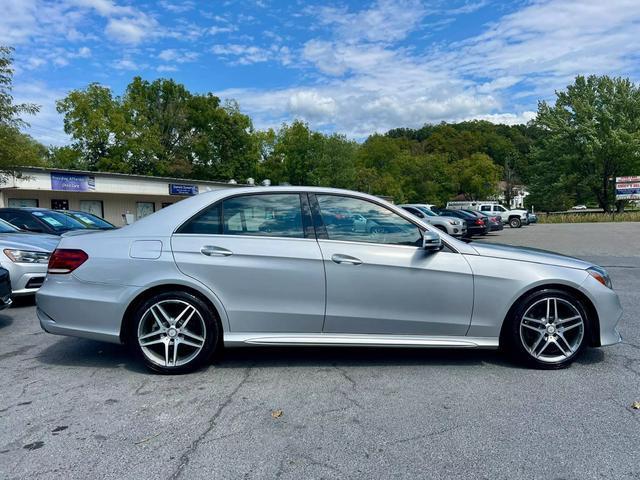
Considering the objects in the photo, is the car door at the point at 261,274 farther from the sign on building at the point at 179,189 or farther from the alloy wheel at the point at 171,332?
the sign on building at the point at 179,189

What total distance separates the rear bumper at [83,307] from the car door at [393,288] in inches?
68.6

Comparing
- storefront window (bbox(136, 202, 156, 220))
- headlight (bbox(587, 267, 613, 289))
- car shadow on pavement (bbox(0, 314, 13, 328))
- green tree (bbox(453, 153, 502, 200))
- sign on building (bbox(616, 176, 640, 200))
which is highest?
green tree (bbox(453, 153, 502, 200))

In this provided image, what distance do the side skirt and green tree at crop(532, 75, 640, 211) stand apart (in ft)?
162

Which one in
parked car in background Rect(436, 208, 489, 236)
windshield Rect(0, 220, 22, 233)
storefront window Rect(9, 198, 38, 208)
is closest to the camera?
windshield Rect(0, 220, 22, 233)

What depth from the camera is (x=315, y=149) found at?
60.8 meters

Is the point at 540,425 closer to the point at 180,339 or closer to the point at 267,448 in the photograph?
the point at 267,448

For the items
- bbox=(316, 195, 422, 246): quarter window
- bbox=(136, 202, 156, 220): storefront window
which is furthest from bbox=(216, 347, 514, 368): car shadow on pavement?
bbox=(136, 202, 156, 220): storefront window

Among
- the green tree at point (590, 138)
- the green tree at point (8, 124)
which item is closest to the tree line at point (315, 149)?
the green tree at point (590, 138)

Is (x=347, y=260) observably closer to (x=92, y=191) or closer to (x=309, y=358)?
(x=309, y=358)

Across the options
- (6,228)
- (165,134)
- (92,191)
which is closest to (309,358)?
(6,228)

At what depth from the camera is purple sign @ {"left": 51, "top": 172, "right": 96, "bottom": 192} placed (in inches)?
983

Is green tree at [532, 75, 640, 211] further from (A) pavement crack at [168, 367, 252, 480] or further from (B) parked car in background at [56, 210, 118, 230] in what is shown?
(A) pavement crack at [168, 367, 252, 480]

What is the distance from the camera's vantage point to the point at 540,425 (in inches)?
120

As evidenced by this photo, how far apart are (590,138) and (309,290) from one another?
51.4 metres
